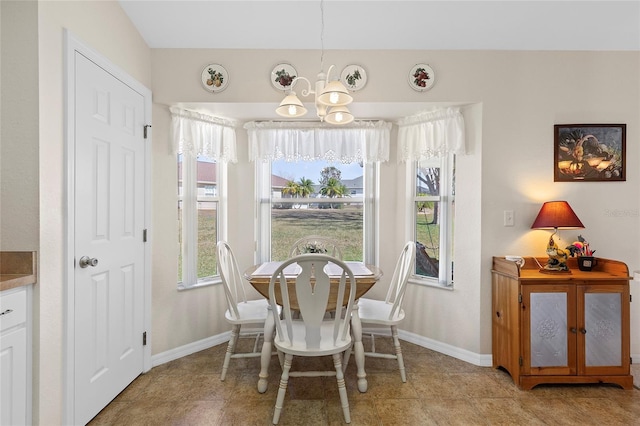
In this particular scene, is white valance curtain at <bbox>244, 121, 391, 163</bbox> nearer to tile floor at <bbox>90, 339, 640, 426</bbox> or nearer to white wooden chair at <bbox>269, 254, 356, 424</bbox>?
white wooden chair at <bbox>269, 254, 356, 424</bbox>

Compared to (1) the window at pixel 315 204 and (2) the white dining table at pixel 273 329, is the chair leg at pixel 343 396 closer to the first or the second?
(2) the white dining table at pixel 273 329

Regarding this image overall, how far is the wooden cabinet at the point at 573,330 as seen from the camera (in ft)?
7.45

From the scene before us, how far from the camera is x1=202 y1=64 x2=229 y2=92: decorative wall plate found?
8.74ft

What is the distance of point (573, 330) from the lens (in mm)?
2266

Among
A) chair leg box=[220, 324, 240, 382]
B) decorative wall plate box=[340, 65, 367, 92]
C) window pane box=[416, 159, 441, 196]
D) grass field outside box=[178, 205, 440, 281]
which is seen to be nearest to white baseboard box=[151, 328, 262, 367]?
chair leg box=[220, 324, 240, 382]

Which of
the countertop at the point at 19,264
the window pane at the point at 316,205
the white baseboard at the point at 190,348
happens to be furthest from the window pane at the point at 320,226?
the countertop at the point at 19,264

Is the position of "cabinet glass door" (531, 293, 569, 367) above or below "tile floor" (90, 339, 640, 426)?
above

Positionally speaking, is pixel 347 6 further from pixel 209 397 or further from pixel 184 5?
pixel 209 397

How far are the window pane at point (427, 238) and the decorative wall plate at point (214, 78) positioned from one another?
2.01 m

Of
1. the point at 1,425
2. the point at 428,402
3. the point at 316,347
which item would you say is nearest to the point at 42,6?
the point at 1,425

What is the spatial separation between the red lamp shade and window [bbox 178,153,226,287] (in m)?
2.68

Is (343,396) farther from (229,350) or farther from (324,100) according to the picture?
(324,100)

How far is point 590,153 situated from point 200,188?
10.6ft

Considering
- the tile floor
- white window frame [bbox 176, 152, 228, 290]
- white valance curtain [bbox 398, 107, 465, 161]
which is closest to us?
the tile floor
